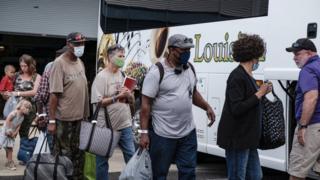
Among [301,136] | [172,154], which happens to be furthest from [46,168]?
[301,136]

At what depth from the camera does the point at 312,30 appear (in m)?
6.69

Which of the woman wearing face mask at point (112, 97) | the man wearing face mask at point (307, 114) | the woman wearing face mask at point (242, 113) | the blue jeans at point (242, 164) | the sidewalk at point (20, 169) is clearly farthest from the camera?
the sidewalk at point (20, 169)

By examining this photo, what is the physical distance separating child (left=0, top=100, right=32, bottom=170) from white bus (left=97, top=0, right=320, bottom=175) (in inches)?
98.2

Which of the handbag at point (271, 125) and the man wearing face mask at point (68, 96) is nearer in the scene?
the handbag at point (271, 125)

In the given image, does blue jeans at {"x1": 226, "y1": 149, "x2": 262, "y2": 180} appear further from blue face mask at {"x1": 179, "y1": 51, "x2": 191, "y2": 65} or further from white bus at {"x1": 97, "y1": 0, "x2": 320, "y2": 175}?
white bus at {"x1": 97, "y1": 0, "x2": 320, "y2": 175}

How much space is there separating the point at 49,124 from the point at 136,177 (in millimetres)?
1355

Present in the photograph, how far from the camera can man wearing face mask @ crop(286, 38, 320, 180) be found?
566 cm

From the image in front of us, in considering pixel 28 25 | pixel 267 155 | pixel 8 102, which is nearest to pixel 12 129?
pixel 8 102

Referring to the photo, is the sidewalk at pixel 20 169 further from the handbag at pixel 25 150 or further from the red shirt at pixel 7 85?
the red shirt at pixel 7 85

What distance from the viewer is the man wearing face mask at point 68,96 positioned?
244 inches

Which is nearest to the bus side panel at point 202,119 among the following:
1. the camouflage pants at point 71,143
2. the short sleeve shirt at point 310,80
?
the camouflage pants at point 71,143

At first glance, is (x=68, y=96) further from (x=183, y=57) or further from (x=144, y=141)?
(x=183, y=57)

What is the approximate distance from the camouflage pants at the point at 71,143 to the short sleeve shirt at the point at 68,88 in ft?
0.33

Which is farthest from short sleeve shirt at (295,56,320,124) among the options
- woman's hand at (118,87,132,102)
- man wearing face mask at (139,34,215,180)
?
woman's hand at (118,87,132,102)
